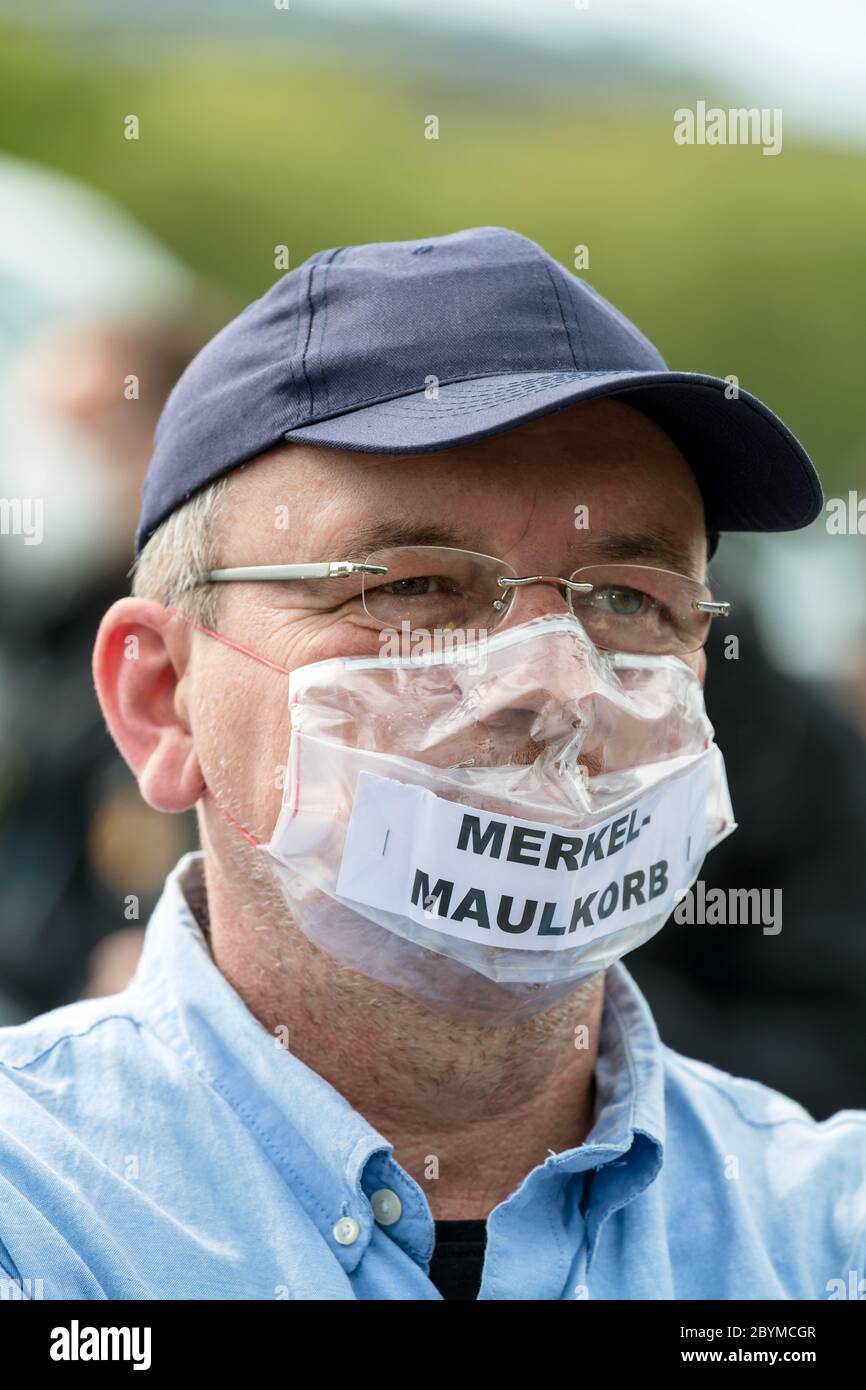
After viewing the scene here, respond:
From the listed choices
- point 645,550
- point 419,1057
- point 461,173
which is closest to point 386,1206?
point 419,1057

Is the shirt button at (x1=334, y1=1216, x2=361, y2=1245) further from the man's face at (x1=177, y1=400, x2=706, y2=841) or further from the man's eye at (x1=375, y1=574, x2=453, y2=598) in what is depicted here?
the man's eye at (x1=375, y1=574, x2=453, y2=598)

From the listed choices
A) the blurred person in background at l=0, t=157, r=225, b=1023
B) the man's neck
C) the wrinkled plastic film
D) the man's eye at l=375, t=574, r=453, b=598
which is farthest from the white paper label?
the blurred person in background at l=0, t=157, r=225, b=1023

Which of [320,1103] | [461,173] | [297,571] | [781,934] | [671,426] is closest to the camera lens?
[320,1103]

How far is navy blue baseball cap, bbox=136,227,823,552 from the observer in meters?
2.23

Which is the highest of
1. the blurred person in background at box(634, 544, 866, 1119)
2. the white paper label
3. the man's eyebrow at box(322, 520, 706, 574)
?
the man's eyebrow at box(322, 520, 706, 574)

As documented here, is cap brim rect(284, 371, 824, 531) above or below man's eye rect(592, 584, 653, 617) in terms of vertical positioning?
above

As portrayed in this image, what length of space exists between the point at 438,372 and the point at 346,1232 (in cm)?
128

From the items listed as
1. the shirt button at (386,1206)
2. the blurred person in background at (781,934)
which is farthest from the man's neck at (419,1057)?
the blurred person in background at (781,934)

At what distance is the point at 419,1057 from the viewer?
224 centimetres

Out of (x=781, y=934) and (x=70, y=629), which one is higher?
(x=70, y=629)

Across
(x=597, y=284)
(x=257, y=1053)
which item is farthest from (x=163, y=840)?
(x=597, y=284)

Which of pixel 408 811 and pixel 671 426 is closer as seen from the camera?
pixel 408 811

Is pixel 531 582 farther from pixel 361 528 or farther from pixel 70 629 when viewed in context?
pixel 70 629

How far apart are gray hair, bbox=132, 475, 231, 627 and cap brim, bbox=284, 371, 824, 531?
25 centimetres
